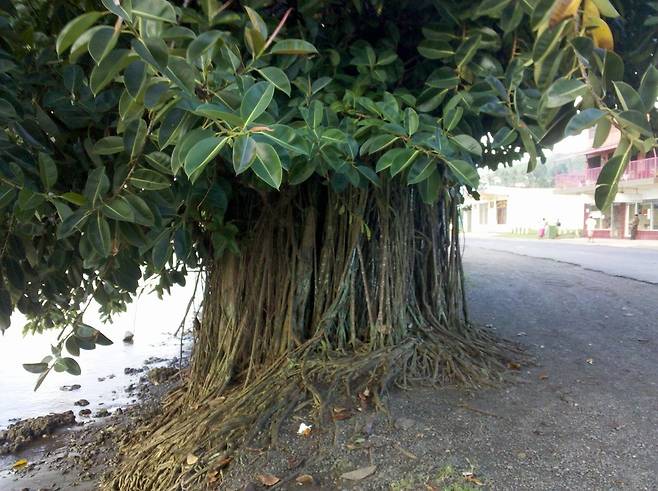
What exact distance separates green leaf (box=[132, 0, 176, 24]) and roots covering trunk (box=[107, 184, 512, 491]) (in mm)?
2511

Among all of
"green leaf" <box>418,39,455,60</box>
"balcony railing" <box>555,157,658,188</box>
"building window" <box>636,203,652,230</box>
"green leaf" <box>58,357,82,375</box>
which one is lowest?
"green leaf" <box>58,357,82,375</box>

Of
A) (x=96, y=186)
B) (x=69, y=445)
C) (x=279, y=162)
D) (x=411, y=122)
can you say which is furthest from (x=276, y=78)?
(x=69, y=445)

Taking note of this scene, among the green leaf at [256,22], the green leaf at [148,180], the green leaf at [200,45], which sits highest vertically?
the green leaf at [256,22]

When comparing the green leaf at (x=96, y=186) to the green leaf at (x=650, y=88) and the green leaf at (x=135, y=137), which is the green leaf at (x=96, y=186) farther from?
the green leaf at (x=650, y=88)

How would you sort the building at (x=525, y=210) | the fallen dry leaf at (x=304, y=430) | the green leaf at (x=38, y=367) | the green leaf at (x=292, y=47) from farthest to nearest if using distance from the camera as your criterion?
the building at (x=525, y=210) → the fallen dry leaf at (x=304, y=430) → the green leaf at (x=38, y=367) → the green leaf at (x=292, y=47)

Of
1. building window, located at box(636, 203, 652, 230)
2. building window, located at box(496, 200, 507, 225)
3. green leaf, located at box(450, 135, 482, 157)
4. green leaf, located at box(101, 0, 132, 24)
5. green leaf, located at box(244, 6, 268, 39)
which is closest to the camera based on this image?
green leaf, located at box(101, 0, 132, 24)

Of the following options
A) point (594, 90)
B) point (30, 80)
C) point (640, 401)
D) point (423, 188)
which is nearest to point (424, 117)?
point (423, 188)

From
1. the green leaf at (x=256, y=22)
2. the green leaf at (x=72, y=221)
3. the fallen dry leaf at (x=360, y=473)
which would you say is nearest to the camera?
the green leaf at (x=256, y=22)

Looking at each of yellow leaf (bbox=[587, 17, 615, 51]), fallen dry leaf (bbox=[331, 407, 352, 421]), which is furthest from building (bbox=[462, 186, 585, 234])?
yellow leaf (bbox=[587, 17, 615, 51])

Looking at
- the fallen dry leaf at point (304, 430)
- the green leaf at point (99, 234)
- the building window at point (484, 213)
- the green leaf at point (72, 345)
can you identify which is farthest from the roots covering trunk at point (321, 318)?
the building window at point (484, 213)

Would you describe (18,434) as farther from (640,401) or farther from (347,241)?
(640,401)

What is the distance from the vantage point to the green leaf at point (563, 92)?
1.64m

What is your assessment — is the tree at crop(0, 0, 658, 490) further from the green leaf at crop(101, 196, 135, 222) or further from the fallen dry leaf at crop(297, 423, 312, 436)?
the fallen dry leaf at crop(297, 423, 312, 436)

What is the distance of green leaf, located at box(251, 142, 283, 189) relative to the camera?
1.58 meters
